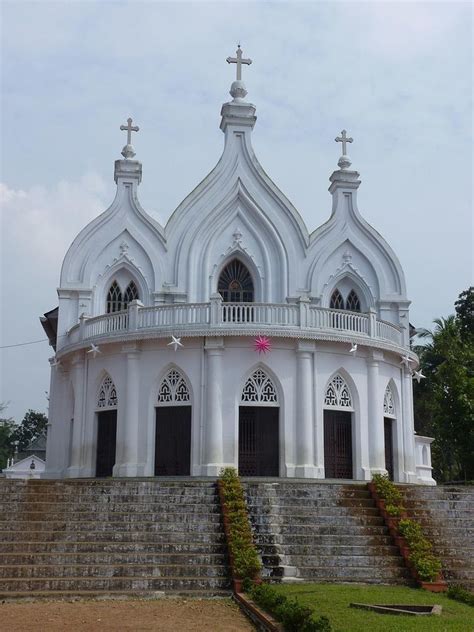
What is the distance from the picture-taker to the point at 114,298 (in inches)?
1158

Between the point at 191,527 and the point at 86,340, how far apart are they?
34.4 feet

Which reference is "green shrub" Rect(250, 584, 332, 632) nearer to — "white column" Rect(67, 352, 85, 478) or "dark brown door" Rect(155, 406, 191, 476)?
"dark brown door" Rect(155, 406, 191, 476)

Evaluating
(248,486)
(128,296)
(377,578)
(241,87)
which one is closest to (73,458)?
(128,296)

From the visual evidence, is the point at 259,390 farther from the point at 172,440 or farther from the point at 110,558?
the point at 110,558

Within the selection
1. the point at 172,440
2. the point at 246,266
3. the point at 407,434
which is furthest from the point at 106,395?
Answer: the point at 407,434

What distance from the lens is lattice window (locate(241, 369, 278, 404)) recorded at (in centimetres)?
2470

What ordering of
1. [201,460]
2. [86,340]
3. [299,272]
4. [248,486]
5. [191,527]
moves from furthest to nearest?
[299,272] → [86,340] → [201,460] → [248,486] → [191,527]

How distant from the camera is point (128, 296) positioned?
29344 mm

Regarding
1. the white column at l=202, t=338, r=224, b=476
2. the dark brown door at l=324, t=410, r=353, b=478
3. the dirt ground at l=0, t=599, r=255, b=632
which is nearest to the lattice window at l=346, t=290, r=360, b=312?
the dark brown door at l=324, t=410, r=353, b=478

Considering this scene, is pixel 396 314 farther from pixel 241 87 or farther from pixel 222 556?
pixel 222 556

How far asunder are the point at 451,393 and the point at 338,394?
8.69m

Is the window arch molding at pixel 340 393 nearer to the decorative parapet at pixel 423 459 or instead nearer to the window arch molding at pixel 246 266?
the window arch molding at pixel 246 266

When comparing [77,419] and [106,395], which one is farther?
[77,419]

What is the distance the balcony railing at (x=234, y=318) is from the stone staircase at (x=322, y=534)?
6502mm
